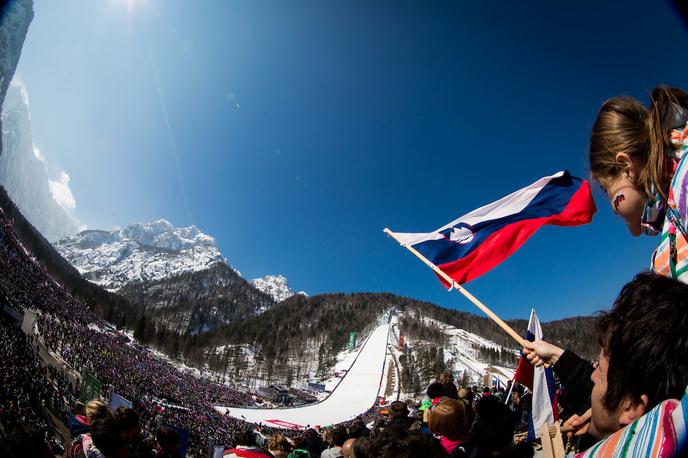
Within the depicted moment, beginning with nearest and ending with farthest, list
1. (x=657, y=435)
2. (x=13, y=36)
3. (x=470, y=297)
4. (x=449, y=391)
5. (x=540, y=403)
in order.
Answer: (x=657, y=435) → (x=540, y=403) → (x=470, y=297) → (x=449, y=391) → (x=13, y=36)

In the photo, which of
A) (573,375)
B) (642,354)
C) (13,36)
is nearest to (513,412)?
(573,375)

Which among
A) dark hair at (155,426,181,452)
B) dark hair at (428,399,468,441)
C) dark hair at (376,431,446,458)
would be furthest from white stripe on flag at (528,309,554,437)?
dark hair at (155,426,181,452)

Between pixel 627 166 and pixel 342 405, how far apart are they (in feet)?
189

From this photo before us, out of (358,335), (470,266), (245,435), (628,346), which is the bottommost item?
(245,435)

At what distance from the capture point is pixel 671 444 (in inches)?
26.4

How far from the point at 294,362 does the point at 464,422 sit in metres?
114

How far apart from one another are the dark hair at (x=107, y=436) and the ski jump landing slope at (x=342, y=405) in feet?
118

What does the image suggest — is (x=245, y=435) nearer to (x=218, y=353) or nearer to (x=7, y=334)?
(x=7, y=334)

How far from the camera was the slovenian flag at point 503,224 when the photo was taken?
4758 millimetres

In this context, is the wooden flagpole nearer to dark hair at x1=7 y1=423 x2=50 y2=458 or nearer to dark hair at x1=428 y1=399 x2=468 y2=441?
dark hair at x1=428 y1=399 x2=468 y2=441

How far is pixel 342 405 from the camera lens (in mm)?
52969

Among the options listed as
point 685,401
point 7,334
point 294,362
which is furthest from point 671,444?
point 294,362

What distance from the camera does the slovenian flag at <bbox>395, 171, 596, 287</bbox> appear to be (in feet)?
15.6

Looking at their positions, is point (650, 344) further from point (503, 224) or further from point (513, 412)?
point (503, 224)
